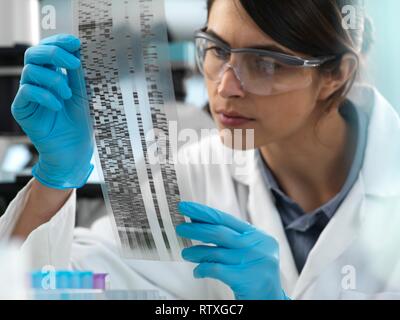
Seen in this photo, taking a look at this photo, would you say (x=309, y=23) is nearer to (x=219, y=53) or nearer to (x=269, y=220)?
(x=219, y=53)

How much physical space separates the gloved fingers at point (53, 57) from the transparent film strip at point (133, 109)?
0.07 ft

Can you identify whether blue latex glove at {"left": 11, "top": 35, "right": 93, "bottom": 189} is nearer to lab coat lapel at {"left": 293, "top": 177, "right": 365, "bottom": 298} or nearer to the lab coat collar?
lab coat lapel at {"left": 293, "top": 177, "right": 365, "bottom": 298}

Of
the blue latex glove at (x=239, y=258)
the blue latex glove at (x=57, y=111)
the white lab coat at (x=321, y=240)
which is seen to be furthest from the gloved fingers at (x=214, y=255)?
the blue latex glove at (x=57, y=111)

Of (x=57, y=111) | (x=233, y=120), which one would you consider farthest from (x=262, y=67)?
(x=57, y=111)

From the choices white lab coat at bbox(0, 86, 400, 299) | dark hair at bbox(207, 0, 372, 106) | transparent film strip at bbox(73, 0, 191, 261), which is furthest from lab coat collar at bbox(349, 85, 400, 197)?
transparent film strip at bbox(73, 0, 191, 261)

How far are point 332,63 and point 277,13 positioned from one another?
159mm

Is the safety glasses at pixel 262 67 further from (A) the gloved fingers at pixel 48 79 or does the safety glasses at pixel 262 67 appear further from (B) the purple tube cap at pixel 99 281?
(B) the purple tube cap at pixel 99 281

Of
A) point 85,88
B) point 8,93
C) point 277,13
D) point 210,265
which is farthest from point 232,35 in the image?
point 8,93

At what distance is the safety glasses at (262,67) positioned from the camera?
45.5 inches

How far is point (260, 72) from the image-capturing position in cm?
116

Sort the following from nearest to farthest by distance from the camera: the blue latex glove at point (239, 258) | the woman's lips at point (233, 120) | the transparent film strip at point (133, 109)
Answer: the transparent film strip at point (133, 109) < the blue latex glove at point (239, 258) < the woman's lips at point (233, 120)

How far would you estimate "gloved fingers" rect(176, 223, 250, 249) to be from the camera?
1051 mm
